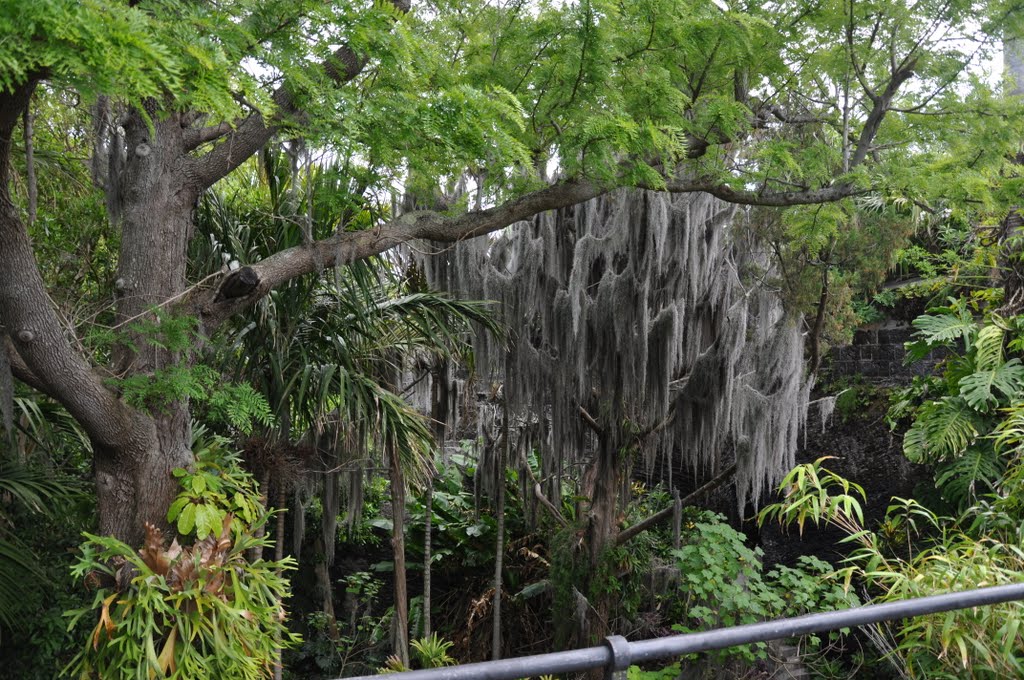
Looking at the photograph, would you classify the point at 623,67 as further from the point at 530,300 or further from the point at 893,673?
the point at 893,673

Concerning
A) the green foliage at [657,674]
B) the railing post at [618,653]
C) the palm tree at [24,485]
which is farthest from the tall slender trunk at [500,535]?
the railing post at [618,653]

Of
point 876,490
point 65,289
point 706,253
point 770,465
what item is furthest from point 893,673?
point 65,289

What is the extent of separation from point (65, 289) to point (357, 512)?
2.40 m

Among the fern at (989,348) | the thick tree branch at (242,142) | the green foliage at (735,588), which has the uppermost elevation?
the thick tree branch at (242,142)

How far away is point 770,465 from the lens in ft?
19.7

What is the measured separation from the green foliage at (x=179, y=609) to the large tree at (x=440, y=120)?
331 mm

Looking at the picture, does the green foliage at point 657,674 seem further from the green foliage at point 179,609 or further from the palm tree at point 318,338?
the green foliage at point 179,609

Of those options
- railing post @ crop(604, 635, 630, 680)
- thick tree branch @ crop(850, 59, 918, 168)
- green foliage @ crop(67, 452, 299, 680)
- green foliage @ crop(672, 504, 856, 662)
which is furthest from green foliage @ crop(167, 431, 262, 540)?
thick tree branch @ crop(850, 59, 918, 168)

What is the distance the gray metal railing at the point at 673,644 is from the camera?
1.19 m

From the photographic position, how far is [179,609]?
10.3 feet

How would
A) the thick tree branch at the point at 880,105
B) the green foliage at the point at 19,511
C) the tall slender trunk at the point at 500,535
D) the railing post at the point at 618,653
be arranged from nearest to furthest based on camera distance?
the railing post at the point at 618,653 → the green foliage at the point at 19,511 → the thick tree branch at the point at 880,105 → the tall slender trunk at the point at 500,535

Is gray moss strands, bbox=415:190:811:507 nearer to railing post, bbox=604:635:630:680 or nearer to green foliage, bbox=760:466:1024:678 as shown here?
green foliage, bbox=760:466:1024:678

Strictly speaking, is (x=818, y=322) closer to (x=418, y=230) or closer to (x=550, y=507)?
(x=550, y=507)

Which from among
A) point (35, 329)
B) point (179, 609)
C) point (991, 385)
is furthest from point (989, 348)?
point (35, 329)
